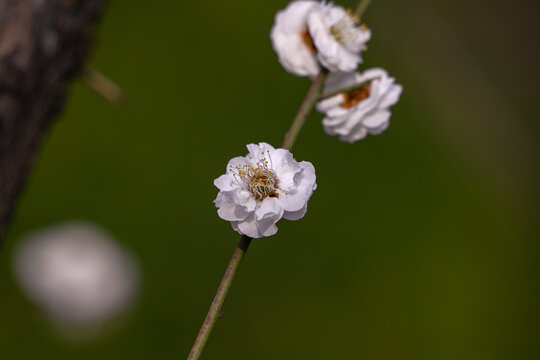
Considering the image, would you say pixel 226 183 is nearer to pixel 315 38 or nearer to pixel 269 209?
pixel 269 209

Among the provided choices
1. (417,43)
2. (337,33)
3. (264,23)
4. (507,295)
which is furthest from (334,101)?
(417,43)

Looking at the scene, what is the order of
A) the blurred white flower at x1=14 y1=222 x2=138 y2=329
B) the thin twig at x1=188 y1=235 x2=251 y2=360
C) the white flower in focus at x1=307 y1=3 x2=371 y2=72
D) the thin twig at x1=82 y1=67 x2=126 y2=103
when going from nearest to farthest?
1. the thin twig at x1=188 y1=235 x2=251 y2=360
2. the white flower in focus at x1=307 y1=3 x2=371 y2=72
3. the thin twig at x1=82 y1=67 x2=126 y2=103
4. the blurred white flower at x1=14 y1=222 x2=138 y2=329

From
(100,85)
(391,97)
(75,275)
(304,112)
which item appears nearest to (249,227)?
(304,112)

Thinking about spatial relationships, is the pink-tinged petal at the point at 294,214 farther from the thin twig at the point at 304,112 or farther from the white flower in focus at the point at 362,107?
the white flower in focus at the point at 362,107

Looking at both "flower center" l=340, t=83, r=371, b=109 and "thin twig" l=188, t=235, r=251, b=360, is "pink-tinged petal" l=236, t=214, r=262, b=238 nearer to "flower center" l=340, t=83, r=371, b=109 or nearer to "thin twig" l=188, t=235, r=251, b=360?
"thin twig" l=188, t=235, r=251, b=360

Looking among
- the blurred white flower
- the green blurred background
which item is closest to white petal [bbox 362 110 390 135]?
the blurred white flower

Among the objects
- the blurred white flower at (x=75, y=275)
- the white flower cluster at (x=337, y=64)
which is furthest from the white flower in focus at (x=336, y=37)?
the blurred white flower at (x=75, y=275)
